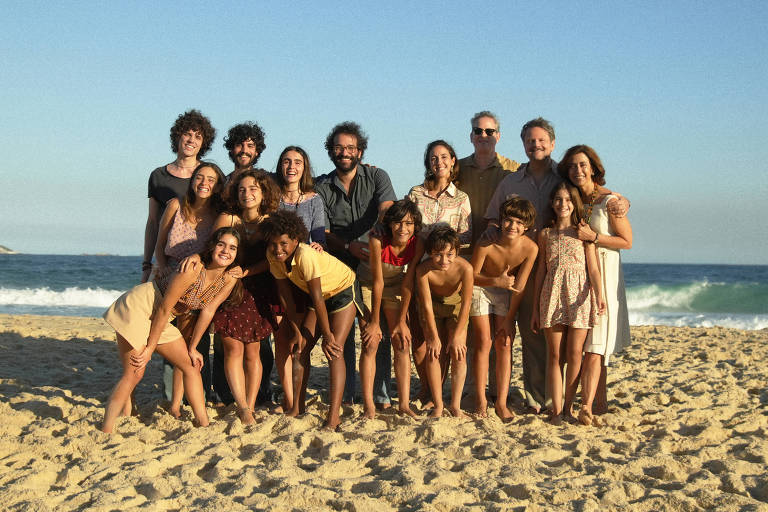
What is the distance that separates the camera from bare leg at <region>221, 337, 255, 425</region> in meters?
4.18

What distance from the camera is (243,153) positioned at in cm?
493

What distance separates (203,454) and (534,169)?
2875 mm

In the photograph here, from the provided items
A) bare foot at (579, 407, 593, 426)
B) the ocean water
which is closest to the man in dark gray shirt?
bare foot at (579, 407, 593, 426)

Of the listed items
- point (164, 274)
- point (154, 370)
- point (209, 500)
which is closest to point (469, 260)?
point (164, 274)

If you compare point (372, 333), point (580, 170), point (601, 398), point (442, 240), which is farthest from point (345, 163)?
point (601, 398)

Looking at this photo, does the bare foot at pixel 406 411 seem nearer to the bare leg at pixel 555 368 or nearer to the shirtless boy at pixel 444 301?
the shirtless boy at pixel 444 301

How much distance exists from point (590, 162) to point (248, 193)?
228 cm

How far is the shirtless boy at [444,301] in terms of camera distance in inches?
163

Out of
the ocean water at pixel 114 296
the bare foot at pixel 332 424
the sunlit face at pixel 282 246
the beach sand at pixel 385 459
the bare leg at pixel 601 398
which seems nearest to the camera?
the beach sand at pixel 385 459

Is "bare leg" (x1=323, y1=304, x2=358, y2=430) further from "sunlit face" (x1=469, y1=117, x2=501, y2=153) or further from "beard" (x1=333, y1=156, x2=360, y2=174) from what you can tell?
"sunlit face" (x1=469, y1=117, x2=501, y2=153)

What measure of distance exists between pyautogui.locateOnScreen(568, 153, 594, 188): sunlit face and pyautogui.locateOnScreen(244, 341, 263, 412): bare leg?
2.40 meters

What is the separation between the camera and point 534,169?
4562 mm

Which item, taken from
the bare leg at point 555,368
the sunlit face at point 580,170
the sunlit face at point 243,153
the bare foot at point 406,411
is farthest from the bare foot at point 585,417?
the sunlit face at point 243,153

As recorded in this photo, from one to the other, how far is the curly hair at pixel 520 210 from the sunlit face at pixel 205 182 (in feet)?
6.34
